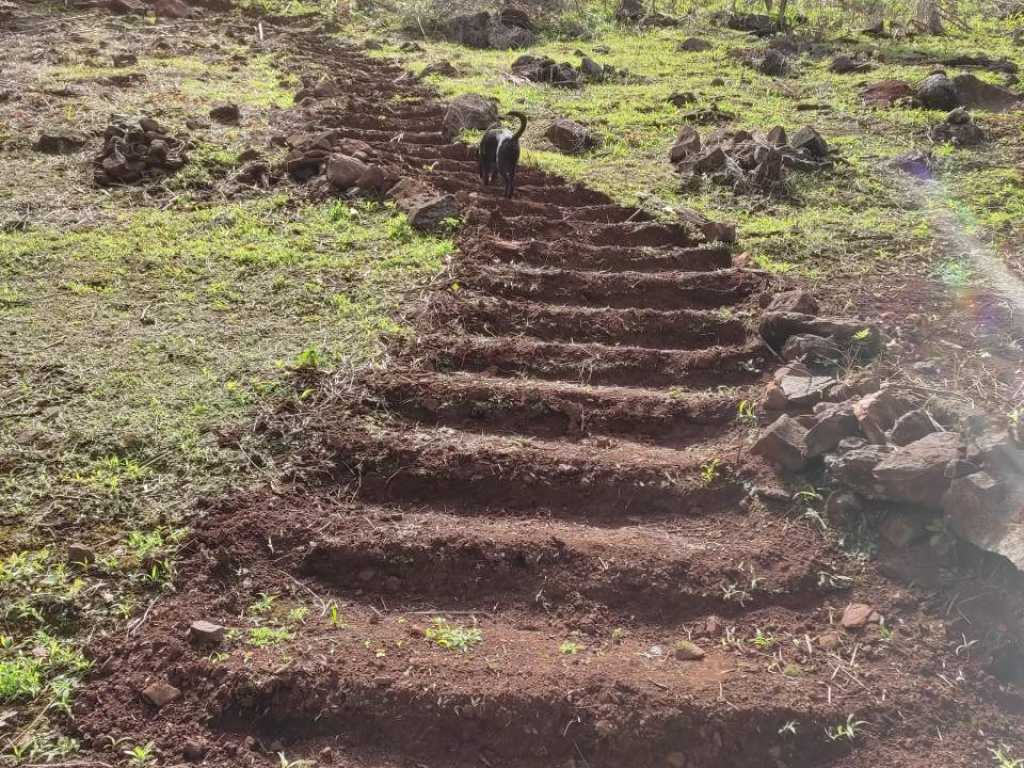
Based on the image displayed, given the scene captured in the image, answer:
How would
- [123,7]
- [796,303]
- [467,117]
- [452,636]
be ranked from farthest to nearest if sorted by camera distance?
[123,7] < [467,117] < [796,303] < [452,636]

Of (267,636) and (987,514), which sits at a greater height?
(987,514)

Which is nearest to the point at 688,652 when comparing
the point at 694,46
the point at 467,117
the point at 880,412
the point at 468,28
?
the point at 880,412

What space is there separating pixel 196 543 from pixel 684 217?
4.65m

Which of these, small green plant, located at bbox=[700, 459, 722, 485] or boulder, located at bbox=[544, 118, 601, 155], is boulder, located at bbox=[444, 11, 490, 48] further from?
small green plant, located at bbox=[700, 459, 722, 485]

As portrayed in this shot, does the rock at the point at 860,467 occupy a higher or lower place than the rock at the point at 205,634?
higher

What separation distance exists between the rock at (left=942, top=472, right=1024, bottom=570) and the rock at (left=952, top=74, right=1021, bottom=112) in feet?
29.5

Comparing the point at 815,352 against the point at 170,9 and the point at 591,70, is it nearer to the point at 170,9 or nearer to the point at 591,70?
the point at 591,70

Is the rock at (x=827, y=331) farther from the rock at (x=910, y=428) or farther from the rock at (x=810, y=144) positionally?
the rock at (x=810, y=144)

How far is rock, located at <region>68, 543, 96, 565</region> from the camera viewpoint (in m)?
3.11

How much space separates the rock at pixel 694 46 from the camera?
47.0ft

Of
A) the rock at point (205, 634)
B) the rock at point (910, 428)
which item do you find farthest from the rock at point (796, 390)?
the rock at point (205, 634)

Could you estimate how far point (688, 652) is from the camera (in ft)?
9.67

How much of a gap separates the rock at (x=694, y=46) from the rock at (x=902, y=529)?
13.0 metres

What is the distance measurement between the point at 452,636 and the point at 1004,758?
1.97 m
